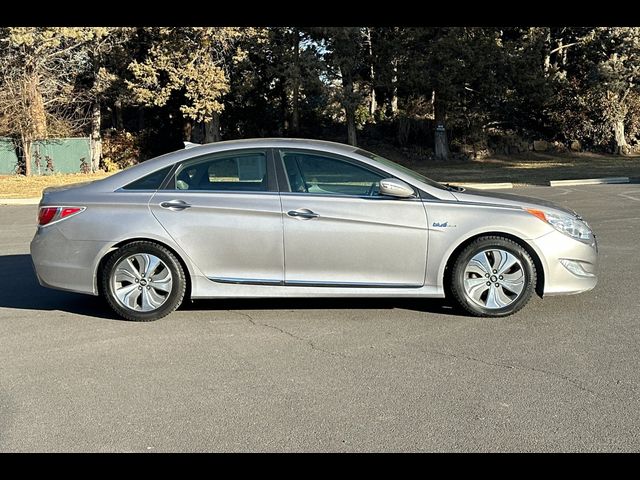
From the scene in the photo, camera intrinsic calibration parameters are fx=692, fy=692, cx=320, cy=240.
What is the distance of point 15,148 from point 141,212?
78.7 ft

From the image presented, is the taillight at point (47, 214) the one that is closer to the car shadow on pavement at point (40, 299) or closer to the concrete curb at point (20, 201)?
the car shadow on pavement at point (40, 299)

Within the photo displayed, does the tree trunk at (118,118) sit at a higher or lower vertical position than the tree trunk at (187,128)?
higher

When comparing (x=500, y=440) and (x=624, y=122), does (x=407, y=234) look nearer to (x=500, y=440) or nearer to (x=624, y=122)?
(x=500, y=440)

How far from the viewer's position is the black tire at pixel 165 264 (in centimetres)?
614

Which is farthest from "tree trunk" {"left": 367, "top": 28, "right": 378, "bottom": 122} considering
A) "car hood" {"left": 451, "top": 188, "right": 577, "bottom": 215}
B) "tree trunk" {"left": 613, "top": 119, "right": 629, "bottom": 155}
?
"car hood" {"left": 451, "top": 188, "right": 577, "bottom": 215}

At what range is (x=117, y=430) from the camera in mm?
3963

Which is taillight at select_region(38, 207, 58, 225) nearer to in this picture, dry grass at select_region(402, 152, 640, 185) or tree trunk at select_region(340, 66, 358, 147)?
dry grass at select_region(402, 152, 640, 185)

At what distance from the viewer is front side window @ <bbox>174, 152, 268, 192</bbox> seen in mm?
6297

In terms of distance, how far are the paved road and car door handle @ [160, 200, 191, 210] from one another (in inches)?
39.8

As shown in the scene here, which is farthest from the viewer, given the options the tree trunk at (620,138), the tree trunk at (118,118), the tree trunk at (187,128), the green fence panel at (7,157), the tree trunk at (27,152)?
the tree trunk at (620,138)

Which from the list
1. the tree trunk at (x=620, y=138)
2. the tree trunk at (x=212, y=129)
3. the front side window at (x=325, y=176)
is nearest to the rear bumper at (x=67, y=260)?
the front side window at (x=325, y=176)

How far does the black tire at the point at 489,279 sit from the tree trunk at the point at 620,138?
31393mm

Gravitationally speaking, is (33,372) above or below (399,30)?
below
